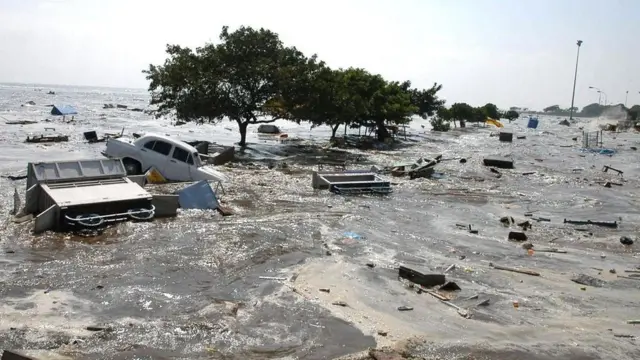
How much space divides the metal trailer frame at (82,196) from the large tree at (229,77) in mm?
15992

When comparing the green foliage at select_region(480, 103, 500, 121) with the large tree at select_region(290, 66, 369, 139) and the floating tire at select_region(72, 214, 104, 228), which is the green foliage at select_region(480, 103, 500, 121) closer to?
the large tree at select_region(290, 66, 369, 139)

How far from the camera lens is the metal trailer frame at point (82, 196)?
36.6 feet

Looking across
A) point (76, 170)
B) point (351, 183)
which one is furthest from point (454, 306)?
point (351, 183)

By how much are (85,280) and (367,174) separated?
11.7 meters

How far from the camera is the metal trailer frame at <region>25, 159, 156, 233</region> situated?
11.1 meters

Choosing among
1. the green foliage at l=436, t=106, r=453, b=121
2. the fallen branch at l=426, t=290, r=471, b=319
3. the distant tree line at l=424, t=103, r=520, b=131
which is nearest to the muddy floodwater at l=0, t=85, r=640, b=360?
the fallen branch at l=426, t=290, r=471, b=319

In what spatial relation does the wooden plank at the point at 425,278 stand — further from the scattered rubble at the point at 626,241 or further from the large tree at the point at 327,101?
the large tree at the point at 327,101

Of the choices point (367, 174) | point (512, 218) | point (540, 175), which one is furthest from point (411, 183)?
point (540, 175)

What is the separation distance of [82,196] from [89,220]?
694mm

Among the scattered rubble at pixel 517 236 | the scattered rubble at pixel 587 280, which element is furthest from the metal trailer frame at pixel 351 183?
the scattered rubble at pixel 587 280

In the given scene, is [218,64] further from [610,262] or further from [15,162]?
[610,262]

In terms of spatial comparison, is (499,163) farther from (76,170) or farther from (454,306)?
(76,170)

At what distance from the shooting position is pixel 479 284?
9445 millimetres

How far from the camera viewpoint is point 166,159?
57.2 feet
